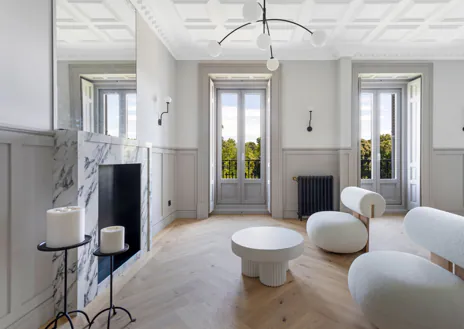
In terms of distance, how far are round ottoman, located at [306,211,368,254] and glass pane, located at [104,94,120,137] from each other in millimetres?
2324

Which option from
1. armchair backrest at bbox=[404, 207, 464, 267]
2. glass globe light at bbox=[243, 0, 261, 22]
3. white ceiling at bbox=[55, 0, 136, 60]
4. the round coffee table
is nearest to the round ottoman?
the round coffee table

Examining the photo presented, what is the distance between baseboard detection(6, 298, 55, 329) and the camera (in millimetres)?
1364

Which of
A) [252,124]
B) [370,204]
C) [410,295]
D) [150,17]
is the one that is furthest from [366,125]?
[150,17]

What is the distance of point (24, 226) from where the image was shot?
141cm

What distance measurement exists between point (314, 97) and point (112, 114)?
3297mm

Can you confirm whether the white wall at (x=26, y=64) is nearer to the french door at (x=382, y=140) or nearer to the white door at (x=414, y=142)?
the french door at (x=382, y=140)

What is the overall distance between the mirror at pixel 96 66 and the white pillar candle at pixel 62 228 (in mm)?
785

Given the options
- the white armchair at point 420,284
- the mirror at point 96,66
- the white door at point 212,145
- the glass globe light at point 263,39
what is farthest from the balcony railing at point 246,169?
the white armchair at point 420,284

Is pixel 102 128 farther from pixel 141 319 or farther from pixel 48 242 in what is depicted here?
pixel 141 319

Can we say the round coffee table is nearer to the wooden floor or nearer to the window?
the wooden floor

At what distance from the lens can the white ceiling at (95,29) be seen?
5.56 feet

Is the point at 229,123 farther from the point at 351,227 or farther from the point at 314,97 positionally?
the point at 351,227

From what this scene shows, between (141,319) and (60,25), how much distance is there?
6.82 ft

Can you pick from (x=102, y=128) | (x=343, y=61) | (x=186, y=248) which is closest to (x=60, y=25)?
(x=102, y=128)
